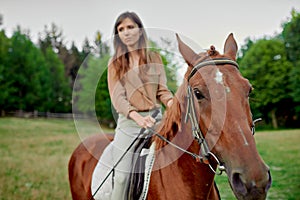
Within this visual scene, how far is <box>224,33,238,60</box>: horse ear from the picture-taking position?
2.34 metres

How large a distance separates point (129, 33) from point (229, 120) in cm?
162

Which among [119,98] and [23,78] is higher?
[23,78]

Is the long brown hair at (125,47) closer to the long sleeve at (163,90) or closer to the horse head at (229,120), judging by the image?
the long sleeve at (163,90)

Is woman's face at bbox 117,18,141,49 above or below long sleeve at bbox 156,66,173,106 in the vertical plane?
above

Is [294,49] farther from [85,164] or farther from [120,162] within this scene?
[120,162]

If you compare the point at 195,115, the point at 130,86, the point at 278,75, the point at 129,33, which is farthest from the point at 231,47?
the point at 278,75

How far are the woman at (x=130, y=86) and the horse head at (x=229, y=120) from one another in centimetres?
78

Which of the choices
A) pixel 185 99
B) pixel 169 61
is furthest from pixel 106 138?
pixel 185 99

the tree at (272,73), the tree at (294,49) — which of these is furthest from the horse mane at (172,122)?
the tree at (272,73)

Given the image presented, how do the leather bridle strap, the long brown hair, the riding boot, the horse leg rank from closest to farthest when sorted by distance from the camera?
the leather bridle strap < the riding boot < the long brown hair < the horse leg

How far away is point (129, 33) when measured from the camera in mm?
3131

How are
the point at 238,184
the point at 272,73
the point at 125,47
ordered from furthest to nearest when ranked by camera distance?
the point at 272,73 < the point at 125,47 < the point at 238,184

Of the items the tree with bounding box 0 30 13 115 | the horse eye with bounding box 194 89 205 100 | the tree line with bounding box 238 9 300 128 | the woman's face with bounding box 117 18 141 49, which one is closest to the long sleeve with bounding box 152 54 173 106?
the woman's face with bounding box 117 18 141 49

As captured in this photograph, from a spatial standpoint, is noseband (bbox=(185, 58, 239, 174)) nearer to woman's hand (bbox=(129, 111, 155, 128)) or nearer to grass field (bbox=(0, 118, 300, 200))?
woman's hand (bbox=(129, 111, 155, 128))
